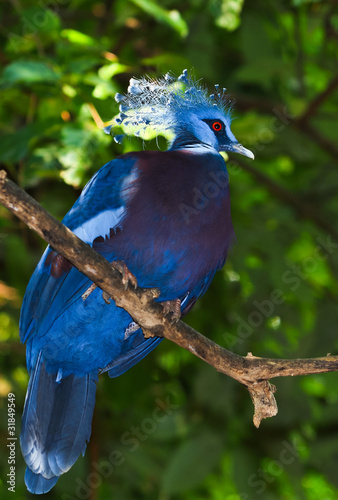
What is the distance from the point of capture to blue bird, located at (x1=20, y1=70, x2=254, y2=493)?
2.16 meters

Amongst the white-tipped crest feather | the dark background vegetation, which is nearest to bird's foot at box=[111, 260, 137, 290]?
the white-tipped crest feather

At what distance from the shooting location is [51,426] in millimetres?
2312

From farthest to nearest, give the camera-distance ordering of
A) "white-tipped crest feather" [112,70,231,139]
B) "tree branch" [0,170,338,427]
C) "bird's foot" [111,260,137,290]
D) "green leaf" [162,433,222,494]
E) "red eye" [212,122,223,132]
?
1. "green leaf" [162,433,222,494]
2. "red eye" [212,122,223,132]
3. "white-tipped crest feather" [112,70,231,139]
4. "bird's foot" [111,260,137,290]
5. "tree branch" [0,170,338,427]

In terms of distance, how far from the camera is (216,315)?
13.3 feet

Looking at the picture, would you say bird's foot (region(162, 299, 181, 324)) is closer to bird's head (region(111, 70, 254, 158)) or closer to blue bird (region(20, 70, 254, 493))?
blue bird (region(20, 70, 254, 493))

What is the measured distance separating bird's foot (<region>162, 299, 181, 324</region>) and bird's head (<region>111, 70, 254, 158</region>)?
591mm

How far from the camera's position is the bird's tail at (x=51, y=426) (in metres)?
2.24

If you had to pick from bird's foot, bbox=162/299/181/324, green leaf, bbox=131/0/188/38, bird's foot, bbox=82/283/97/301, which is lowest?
bird's foot, bbox=82/283/97/301

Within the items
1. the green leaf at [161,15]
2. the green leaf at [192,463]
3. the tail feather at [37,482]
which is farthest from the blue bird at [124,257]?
the green leaf at [192,463]

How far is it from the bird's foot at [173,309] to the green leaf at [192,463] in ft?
4.38

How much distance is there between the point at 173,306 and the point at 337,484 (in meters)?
1.93

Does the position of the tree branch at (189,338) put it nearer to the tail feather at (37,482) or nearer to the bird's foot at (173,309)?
the bird's foot at (173,309)

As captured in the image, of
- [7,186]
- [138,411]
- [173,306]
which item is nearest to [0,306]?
[138,411]

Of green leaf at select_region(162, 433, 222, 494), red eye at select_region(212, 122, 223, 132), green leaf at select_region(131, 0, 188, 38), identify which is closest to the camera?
red eye at select_region(212, 122, 223, 132)
